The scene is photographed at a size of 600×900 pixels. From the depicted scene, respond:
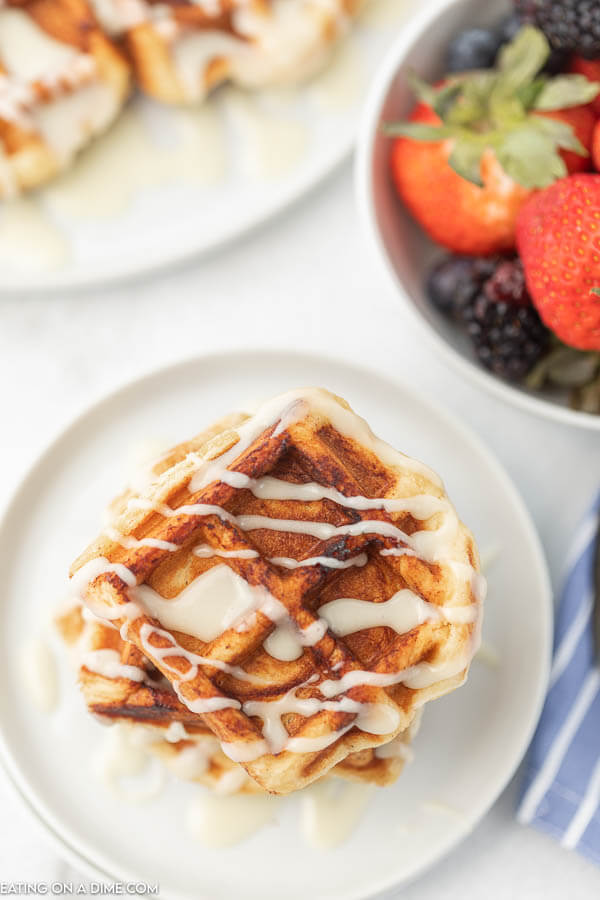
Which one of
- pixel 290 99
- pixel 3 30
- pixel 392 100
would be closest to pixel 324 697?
pixel 392 100

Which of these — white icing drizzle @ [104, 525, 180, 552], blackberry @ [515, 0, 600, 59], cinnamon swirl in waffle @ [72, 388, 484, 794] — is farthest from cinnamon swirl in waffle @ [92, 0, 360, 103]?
white icing drizzle @ [104, 525, 180, 552]

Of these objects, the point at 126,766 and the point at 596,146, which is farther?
the point at 126,766

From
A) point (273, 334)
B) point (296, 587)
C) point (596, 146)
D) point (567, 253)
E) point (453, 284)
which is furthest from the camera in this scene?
point (273, 334)

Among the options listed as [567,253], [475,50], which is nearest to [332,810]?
[567,253]

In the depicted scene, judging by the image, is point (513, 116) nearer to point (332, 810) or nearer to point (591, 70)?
point (591, 70)

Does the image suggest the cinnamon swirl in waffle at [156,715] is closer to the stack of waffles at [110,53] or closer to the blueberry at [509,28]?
the stack of waffles at [110,53]

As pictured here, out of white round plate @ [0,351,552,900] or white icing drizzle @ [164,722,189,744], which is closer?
white icing drizzle @ [164,722,189,744]

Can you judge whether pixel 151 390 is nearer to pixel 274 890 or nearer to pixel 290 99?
pixel 290 99

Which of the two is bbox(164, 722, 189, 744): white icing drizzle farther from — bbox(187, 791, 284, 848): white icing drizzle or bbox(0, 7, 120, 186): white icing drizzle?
bbox(0, 7, 120, 186): white icing drizzle

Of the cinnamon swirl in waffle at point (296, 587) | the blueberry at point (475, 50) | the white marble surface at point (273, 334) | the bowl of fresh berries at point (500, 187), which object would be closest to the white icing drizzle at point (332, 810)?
the cinnamon swirl in waffle at point (296, 587)
